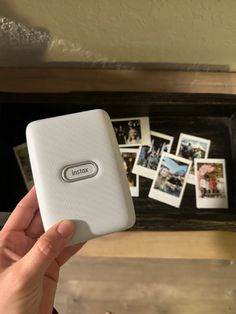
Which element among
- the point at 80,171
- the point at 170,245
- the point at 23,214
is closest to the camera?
the point at 80,171

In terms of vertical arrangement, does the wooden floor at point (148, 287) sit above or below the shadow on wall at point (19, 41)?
below

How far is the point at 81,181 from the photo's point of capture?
91 centimetres

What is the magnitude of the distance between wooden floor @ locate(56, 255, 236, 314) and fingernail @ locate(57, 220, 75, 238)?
2.11 feet

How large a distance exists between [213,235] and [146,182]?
1.01ft

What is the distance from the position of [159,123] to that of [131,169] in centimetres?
21

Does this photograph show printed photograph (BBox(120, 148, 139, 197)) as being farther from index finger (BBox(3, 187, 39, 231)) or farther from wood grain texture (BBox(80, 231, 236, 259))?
index finger (BBox(3, 187, 39, 231))

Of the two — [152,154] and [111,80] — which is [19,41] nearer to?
[111,80]

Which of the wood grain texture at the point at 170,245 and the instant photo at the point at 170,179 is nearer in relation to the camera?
the wood grain texture at the point at 170,245

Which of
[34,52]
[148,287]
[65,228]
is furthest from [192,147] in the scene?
[65,228]

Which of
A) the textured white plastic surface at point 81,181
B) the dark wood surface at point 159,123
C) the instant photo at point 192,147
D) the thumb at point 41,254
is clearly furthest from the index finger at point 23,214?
the instant photo at point 192,147

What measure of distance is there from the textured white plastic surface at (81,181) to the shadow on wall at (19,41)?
508 millimetres

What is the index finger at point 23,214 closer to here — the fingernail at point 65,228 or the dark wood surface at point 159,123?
the fingernail at point 65,228

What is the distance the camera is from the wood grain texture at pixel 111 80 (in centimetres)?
150

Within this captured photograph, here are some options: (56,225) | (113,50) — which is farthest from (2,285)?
(113,50)
